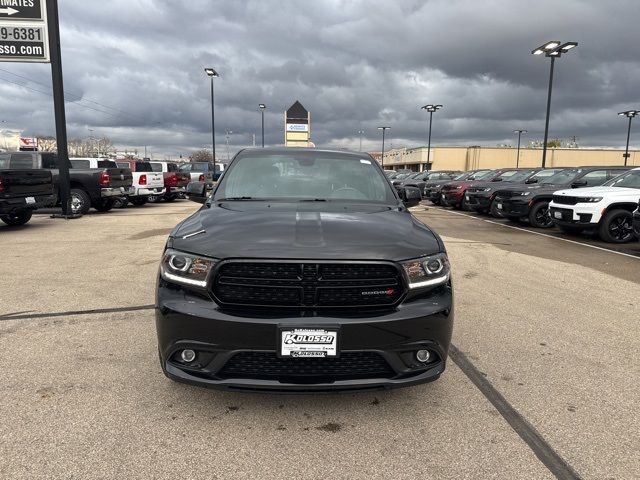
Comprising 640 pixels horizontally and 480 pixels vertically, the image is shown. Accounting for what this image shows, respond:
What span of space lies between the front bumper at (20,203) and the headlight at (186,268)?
9879 mm

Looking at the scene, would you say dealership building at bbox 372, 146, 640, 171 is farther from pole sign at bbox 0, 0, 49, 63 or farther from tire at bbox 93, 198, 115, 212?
pole sign at bbox 0, 0, 49, 63

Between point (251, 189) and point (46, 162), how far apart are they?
1260cm

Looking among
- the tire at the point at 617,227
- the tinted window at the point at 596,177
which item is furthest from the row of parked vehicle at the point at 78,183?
the tinted window at the point at 596,177

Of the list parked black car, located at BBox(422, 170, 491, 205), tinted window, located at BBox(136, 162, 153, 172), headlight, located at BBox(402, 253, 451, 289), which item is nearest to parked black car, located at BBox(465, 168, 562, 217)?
parked black car, located at BBox(422, 170, 491, 205)

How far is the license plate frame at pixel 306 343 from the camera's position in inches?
99.4

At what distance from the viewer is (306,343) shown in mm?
2539

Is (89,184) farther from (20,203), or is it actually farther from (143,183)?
(20,203)

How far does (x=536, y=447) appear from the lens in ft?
8.63

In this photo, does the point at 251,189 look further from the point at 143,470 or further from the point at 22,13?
the point at 22,13

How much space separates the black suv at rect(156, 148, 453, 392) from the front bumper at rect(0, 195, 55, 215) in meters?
9.82

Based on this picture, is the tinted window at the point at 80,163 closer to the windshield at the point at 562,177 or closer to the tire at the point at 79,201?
the tire at the point at 79,201

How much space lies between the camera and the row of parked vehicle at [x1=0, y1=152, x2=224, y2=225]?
430 inches

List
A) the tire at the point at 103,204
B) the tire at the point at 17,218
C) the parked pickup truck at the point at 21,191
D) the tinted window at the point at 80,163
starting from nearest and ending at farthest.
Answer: the parked pickup truck at the point at 21,191 → the tire at the point at 17,218 → the tire at the point at 103,204 → the tinted window at the point at 80,163

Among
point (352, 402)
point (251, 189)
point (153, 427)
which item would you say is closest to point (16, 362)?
point (153, 427)
